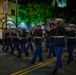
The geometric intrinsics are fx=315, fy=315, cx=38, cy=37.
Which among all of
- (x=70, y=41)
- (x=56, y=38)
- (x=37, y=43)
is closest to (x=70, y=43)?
(x=70, y=41)

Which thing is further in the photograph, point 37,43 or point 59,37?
point 37,43

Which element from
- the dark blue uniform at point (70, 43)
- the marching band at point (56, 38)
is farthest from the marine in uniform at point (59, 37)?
the dark blue uniform at point (70, 43)

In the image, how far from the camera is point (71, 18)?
5128 centimetres

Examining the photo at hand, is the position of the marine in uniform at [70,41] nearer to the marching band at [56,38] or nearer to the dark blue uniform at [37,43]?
the marching band at [56,38]

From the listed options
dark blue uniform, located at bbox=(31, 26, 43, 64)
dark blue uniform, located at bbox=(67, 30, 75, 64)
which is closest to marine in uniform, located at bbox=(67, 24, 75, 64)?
dark blue uniform, located at bbox=(67, 30, 75, 64)

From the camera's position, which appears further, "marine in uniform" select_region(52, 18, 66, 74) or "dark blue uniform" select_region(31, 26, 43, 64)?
"dark blue uniform" select_region(31, 26, 43, 64)

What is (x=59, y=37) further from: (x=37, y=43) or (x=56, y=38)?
(x=37, y=43)

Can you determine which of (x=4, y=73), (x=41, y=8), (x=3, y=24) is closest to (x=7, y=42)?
(x=4, y=73)

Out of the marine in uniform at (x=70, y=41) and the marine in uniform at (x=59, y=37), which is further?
the marine in uniform at (x=70, y=41)

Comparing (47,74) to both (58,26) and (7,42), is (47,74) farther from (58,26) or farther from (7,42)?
(7,42)

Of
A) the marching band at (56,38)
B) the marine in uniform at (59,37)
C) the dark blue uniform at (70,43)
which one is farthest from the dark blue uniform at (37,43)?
the marine in uniform at (59,37)

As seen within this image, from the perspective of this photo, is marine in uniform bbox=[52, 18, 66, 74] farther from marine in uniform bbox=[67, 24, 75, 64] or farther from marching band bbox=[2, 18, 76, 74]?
marine in uniform bbox=[67, 24, 75, 64]

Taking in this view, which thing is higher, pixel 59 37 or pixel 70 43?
pixel 59 37

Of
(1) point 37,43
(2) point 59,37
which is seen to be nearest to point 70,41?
(1) point 37,43
